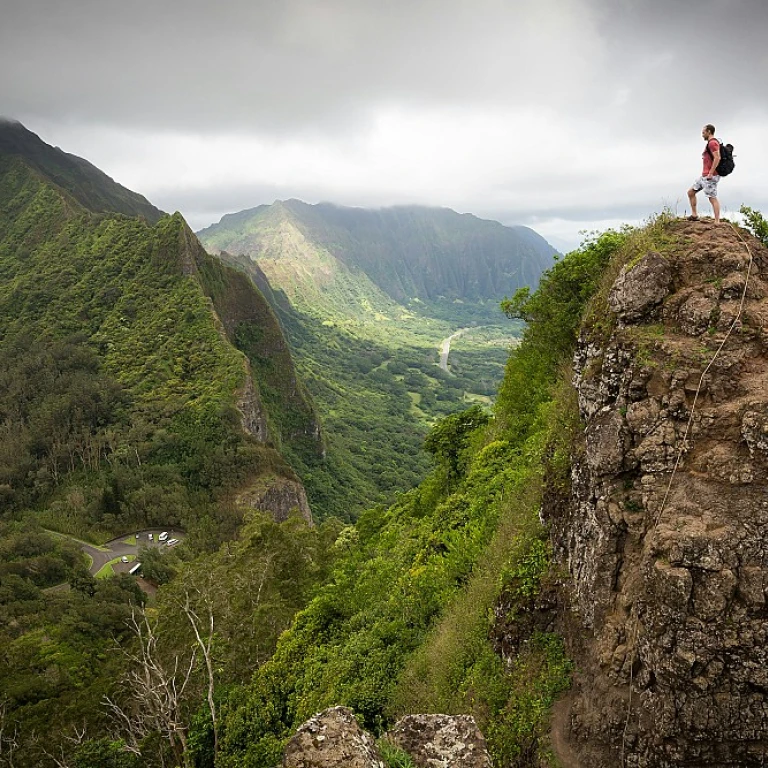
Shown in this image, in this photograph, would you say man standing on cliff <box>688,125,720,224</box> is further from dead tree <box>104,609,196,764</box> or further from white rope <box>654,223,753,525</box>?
dead tree <box>104,609,196,764</box>

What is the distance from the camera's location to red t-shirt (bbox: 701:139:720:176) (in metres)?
12.1

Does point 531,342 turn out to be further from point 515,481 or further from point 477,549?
point 477,549

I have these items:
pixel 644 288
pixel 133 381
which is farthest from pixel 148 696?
pixel 133 381

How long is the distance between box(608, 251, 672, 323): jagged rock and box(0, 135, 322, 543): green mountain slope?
72.2 m

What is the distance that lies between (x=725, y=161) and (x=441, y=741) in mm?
13797

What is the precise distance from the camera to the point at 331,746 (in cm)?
669

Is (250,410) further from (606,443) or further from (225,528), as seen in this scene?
(606,443)

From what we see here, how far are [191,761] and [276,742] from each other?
13.1 feet

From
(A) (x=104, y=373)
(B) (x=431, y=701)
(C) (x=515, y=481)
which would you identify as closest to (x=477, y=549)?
(C) (x=515, y=481)

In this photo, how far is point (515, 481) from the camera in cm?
1861

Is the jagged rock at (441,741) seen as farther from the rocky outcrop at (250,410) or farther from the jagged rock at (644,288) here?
the rocky outcrop at (250,410)

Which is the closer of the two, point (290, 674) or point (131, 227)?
point (290, 674)

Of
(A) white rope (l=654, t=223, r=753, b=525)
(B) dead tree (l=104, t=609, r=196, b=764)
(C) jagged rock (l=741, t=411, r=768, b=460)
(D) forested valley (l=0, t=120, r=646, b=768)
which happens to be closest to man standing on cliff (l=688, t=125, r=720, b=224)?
(D) forested valley (l=0, t=120, r=646, b=768)

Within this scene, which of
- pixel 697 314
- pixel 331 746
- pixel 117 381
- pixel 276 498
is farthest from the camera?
pixel 117 381
